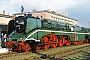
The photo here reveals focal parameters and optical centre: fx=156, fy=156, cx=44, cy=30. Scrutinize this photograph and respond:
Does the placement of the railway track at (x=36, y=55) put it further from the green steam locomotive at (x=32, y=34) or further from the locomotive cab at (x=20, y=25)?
the locomotive cab at (x=20, y=25)

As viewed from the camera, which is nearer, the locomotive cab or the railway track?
the railway track

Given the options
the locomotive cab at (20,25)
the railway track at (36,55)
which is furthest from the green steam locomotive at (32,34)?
the railway track at (36,55)

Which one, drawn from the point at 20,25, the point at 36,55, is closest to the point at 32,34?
the point at 20,25

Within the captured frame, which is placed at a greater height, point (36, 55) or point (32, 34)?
point (32, 34)

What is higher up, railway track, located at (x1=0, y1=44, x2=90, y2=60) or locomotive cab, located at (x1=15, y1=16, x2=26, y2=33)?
locomotive cab, located at (x1=15, y1=16, x2=26, y2=33)

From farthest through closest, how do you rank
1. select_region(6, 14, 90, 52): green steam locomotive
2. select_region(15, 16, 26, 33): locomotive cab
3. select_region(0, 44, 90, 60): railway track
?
select_region(15, 16, 26, 33): locomotive cab → select_region(6, 14, 90, 52): green steam locomotive → select_region(0, 44, 90, 60): railway track

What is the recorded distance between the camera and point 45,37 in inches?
614

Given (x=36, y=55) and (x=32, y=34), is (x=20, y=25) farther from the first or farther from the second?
(x=36, y=55)

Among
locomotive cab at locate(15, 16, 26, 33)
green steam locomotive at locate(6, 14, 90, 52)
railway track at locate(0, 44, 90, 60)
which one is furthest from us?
locomotive cab at locate(15, 16, 26, 33)

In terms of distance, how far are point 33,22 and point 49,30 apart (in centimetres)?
240

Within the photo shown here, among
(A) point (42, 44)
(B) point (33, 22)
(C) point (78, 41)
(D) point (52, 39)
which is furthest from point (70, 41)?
(B) point (33, 22)

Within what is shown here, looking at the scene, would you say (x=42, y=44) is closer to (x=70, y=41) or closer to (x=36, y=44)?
(x=36, y=44)

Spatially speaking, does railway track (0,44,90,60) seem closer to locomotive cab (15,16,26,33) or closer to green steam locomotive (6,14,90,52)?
green steam locomotive (6,14,90,52)

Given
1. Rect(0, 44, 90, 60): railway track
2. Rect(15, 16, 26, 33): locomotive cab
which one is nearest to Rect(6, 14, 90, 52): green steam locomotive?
Rect(15, 16, 26, 33): locomotive cab
